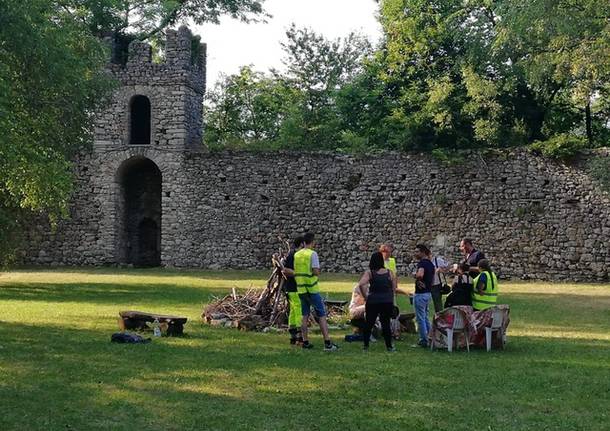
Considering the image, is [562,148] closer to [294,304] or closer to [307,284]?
[294,304]

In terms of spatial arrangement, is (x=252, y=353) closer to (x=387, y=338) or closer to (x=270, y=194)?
(x=387, y=338)

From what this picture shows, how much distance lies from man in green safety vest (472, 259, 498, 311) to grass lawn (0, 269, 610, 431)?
0.74 metres

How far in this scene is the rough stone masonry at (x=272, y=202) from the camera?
24844 mm

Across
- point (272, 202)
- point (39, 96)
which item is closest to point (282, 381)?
point (39, 96)

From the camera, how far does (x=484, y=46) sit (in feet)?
97.4

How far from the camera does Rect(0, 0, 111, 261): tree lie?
12164mm

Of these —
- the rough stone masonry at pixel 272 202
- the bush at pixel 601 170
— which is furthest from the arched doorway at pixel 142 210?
the bush at pixel 601 170

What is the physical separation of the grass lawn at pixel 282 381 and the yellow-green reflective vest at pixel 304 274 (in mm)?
859

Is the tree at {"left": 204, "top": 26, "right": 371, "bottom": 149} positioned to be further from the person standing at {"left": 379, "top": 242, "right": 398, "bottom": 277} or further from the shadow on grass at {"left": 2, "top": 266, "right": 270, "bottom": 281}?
the person standing at {"left": 379, "top": 242, "right": 398, "bottom": 277}

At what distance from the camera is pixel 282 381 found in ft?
28.1

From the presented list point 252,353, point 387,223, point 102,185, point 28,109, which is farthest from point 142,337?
point 102,185

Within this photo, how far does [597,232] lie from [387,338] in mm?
15528

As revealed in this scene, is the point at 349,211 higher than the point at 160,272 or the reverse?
higher

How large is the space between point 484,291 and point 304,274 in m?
2.55
